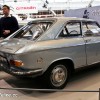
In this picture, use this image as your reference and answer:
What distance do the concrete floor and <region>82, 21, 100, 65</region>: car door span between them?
454 mm

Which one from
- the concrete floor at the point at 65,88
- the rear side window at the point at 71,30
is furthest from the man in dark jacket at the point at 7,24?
the rear side window at the point at 71,30

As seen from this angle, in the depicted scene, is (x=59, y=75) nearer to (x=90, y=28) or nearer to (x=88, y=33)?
(x=88, y=33)

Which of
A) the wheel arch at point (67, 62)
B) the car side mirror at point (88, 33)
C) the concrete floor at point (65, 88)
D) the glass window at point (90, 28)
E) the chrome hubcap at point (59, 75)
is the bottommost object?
the concrete floor at point (65, 88)

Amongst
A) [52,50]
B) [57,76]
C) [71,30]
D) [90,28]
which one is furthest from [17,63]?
[90,28]

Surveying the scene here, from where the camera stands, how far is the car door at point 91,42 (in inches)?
171

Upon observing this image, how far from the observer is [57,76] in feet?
12.9

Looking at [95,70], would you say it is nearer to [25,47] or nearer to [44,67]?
[44,67]

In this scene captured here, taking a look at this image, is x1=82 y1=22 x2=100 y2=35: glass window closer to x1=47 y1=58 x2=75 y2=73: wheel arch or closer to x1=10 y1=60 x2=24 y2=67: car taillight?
x1=47 y1=58 x2=75 y2=73: wheel arch

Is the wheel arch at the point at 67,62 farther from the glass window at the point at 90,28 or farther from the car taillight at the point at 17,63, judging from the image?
the glass window at the point at 90,28

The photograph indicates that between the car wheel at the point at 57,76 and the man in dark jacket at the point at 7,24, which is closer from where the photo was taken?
the car wheel at the point at 57,76

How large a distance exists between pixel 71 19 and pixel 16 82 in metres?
1.80

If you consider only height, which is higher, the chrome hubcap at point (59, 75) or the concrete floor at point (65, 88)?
the chrome hubcap at point (59, 75)

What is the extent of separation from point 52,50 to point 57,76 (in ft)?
1.77

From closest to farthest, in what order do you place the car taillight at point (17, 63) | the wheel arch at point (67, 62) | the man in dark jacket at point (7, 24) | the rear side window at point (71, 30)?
the car taillight at point (17, 63) → the wheel arch at point (67, 62) → the rear side window at point (71, 30) → the man in dark jacket at point (7, 24)
